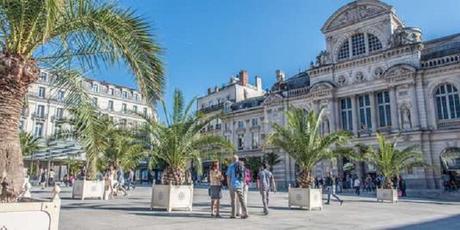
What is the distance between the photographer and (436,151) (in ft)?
119

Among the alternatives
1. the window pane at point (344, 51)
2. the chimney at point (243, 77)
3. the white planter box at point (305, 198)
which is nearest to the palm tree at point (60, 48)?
the white planter box at point (305, 198)

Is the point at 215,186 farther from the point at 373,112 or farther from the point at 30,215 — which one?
the point at 373,112

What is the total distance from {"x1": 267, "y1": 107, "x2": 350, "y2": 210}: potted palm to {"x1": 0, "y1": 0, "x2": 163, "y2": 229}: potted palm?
33.9 ft

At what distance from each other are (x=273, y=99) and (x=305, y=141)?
34.8 metres

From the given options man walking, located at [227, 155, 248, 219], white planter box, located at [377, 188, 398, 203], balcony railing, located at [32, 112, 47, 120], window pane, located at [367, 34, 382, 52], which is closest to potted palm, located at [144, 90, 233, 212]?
man walking, located at [227, 155, 248, 219]

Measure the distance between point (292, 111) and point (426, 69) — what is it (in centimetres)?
2590

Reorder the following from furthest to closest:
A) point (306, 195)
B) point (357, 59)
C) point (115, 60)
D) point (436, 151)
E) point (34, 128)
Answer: point (34, 128) → point (357, 59) → point (436, 151) → point (306, 195) → point (115, 60)

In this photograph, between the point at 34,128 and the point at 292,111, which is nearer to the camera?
the point at 292,111

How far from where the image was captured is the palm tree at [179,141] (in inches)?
586

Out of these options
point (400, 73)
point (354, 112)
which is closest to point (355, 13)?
point (400, 73)

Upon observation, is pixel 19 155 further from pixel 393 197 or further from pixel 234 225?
pixel 393 197

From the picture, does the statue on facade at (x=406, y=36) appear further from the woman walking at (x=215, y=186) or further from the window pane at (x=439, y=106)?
the woman walking at (x=215, y=186)

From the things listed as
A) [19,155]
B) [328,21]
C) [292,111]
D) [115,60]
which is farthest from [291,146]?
[328,21]

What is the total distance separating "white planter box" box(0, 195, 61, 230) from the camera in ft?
18.4
